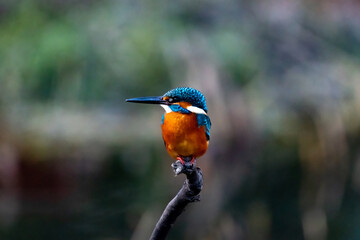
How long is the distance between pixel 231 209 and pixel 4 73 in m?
2.11

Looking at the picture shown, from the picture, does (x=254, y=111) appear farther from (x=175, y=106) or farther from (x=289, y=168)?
(x=175, y=106)

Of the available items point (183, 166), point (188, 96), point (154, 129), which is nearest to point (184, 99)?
point (188, 96)

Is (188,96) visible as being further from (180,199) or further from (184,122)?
(180,199)

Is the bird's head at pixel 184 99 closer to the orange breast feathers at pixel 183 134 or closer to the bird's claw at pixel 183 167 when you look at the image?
the orange breast feathers at pixel 183 134

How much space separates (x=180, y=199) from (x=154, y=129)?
3376 millimetres

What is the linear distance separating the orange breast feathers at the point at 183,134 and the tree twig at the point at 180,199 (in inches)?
4.3

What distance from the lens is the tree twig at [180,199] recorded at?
43.1 inches

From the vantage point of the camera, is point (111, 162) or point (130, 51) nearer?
point (111, 162)

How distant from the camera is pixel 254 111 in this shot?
180 inches

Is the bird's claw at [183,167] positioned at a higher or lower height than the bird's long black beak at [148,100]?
lower

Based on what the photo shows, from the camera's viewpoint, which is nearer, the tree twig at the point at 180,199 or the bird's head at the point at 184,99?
the tree twig at the point at 180,199

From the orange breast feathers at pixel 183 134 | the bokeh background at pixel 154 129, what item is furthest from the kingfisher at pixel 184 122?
the bokeh background at pixel 154 129

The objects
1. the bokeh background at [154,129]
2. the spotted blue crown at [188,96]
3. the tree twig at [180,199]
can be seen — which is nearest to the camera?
the tree twig at [180,199]

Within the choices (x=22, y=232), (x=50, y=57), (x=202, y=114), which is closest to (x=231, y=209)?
(x=22, y=232)
